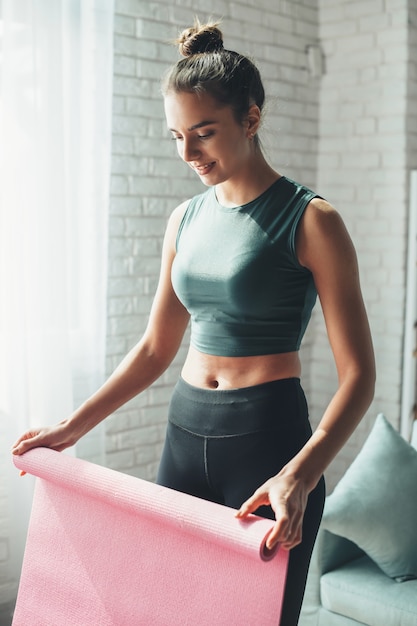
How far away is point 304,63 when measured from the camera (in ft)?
13.6

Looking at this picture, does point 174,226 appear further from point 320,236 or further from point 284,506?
point 284,506

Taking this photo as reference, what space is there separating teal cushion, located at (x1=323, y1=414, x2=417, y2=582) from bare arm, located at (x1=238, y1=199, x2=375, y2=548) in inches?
44.9

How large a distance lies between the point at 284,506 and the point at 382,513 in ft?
4.62

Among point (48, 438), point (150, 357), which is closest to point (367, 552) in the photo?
point (150, 357)

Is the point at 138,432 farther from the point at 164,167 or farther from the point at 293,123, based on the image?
the point at 293,123

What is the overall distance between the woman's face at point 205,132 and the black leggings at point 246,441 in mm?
411

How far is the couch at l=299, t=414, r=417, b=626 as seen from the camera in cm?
242

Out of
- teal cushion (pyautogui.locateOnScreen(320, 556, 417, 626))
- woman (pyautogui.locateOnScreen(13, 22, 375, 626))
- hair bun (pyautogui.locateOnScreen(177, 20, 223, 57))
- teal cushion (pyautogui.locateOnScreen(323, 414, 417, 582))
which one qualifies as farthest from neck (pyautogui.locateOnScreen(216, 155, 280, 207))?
teal cushion (pyautogui.locateOnScreen(320, 556, 417, 626))

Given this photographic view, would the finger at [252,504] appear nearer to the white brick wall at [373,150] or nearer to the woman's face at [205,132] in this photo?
the woman's face at [205,132]

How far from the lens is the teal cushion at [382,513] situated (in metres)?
2.47

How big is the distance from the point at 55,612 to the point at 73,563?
4.0 inches

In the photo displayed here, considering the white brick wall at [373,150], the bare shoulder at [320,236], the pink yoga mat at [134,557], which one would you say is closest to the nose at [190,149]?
the bare shoulder at [320,236]

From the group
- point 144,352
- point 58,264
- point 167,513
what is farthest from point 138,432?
point 167,513

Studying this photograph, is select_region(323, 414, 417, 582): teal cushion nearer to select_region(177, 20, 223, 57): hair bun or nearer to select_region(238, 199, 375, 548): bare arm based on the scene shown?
select_region(238, 199, 375, 548): bare arm
